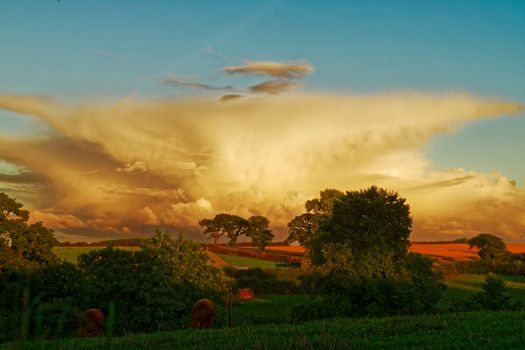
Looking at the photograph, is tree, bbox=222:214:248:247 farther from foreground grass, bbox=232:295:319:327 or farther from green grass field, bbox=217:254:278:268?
foreground grass, bbox=232:295:319:327

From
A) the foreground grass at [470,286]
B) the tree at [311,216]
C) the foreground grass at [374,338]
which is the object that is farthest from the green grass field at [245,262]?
the foreground grass at [374,338]

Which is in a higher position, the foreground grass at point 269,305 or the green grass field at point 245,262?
the green grass field at point 245,262

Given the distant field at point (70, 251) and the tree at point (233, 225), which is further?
the tree at point (233, 225)

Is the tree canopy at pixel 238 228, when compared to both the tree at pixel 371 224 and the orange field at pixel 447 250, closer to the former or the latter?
the orange field at pixel 447 250

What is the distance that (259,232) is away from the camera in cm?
10988

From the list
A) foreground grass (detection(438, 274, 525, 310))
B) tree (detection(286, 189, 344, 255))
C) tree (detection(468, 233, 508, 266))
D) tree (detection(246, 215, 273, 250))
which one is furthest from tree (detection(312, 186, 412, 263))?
tree (detection(246, 215, 273, 250))

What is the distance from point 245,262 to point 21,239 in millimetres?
52246

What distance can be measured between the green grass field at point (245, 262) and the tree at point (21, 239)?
151ft

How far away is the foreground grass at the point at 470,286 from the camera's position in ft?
205

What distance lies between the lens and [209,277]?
34750 millimetres

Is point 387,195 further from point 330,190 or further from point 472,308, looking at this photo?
point 330,190

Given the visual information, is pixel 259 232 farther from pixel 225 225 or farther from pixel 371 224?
pixel 371 224

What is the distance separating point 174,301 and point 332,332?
52.5 feet

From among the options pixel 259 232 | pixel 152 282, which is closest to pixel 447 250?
pixel 259 232
